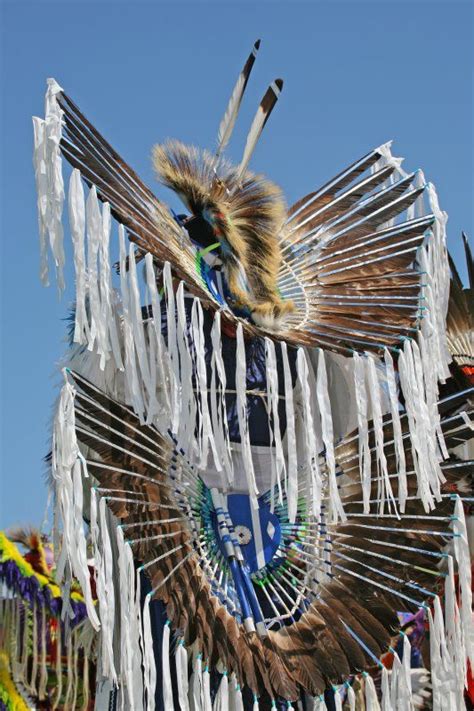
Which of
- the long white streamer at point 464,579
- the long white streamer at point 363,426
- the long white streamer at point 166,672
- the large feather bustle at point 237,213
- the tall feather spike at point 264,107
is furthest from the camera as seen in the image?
the tall feather spike at point 264,107

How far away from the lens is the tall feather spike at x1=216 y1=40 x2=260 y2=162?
358cm

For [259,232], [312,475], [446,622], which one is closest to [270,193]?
[259,232]

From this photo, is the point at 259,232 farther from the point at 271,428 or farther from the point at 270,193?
the point at 271,428

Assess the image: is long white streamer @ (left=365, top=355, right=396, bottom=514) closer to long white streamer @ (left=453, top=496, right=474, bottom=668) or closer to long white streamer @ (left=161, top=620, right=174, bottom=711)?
long white streamer @ (left=453, top=496, right=474, bottom=668)

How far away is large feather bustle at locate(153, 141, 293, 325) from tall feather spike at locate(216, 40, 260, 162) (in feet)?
0.21

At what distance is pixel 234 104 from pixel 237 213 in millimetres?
349

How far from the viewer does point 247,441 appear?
3117 mm

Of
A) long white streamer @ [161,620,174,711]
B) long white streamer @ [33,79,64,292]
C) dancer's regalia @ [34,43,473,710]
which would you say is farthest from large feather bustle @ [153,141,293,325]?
long white streamer @ [161,620,174,711]

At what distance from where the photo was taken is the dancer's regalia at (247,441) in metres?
2.98

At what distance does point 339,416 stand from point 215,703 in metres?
1.04

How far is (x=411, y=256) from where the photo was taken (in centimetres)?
370

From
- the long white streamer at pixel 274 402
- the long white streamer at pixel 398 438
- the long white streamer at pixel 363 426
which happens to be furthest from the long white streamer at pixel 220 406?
the long white streamer at pixel 398 438

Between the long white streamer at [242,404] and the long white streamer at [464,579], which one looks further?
the long white streamer at [464,579]

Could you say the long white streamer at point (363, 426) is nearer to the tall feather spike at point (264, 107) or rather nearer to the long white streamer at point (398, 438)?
the long white streamer at point (398, 438)
